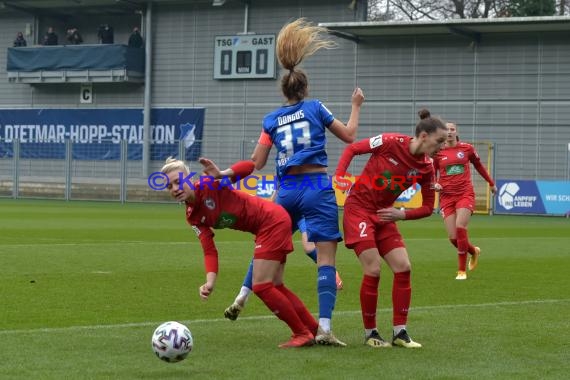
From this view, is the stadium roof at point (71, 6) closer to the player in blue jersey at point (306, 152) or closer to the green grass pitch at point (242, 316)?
the green grass pitch at point (242, 316)

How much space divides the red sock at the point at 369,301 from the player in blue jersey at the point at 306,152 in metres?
0.25

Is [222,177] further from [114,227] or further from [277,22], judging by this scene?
[277,22]

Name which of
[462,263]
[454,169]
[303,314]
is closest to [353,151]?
[303,314]

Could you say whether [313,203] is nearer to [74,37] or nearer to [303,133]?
[303,133]

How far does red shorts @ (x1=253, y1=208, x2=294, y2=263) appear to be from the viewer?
7703mm

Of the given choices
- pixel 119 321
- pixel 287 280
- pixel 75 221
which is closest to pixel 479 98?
pixel 75 221

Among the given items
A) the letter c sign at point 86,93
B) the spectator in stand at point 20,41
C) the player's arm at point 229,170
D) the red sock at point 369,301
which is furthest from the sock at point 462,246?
the spectator in stand at point 20,41

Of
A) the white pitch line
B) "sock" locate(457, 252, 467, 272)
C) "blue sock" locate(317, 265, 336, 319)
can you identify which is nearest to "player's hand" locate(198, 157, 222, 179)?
"blue sock" locate(317, 265, 336, 319)

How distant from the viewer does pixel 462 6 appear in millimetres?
52031

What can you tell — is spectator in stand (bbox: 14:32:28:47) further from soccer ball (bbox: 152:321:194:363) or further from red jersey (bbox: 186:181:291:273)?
soccer ball (bbox: 152:321:194:363)

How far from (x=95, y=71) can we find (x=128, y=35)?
8.04 feet

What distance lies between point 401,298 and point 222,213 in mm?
1426

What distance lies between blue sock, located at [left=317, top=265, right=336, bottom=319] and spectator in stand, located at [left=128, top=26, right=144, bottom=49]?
36234 millimetres

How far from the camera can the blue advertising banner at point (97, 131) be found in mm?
42344
